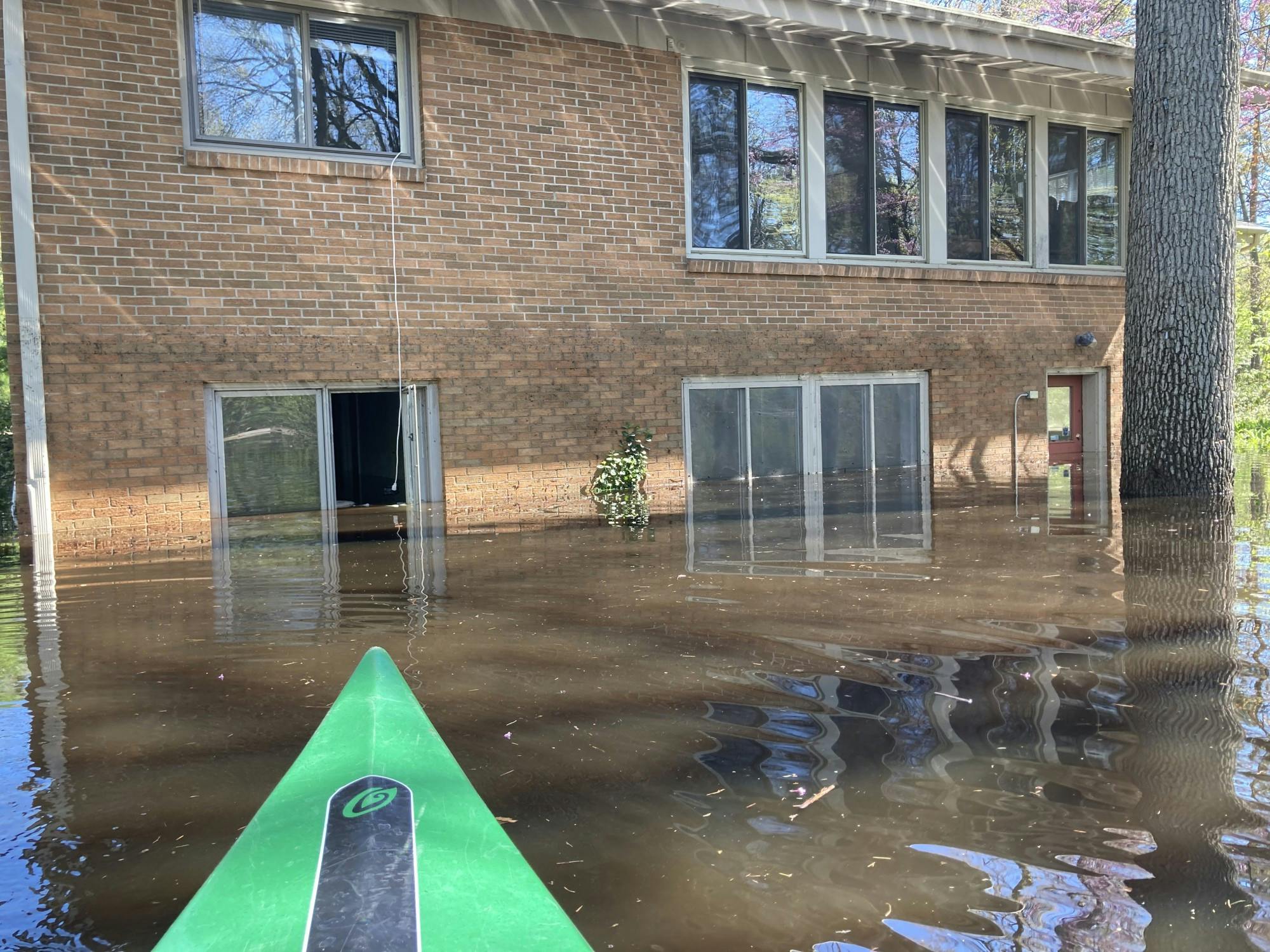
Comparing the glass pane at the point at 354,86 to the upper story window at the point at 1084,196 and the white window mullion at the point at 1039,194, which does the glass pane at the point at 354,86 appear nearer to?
the white window mullion at the point at 1039,194

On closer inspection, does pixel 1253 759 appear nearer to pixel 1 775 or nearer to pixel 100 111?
pixel 1 775

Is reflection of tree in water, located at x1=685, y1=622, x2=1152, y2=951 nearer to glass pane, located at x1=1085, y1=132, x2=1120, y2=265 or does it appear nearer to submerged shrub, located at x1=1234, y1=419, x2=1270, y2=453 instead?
glass pane, located at x1=1085, y1=132, x2=1120, y2=265

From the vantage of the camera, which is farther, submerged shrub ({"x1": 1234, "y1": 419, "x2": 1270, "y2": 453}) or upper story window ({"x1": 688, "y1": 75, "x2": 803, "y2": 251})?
submerged shrub ({"x1": 1234, "y1": 419, "x2": 1270, "y2": 453})

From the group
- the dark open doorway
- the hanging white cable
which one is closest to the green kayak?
the hanging white cable

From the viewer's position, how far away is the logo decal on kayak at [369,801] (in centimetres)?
220

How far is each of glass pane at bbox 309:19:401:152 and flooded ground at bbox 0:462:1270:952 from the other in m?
4.58

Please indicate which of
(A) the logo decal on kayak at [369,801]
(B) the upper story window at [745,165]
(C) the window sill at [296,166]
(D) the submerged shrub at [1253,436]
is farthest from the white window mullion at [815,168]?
(A) the logo decal on kayak at [369,801]

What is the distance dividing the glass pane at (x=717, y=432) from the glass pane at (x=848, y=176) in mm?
2298

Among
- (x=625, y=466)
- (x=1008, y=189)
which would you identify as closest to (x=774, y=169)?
(x=1008, y=189)

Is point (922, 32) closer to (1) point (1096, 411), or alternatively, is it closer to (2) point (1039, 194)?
(2) point (1039, 194)

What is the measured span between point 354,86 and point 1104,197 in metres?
10.5

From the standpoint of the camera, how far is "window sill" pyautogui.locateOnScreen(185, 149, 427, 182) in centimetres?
912

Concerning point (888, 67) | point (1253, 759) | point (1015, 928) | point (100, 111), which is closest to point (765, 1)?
point (888, 67)

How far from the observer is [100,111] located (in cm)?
871
